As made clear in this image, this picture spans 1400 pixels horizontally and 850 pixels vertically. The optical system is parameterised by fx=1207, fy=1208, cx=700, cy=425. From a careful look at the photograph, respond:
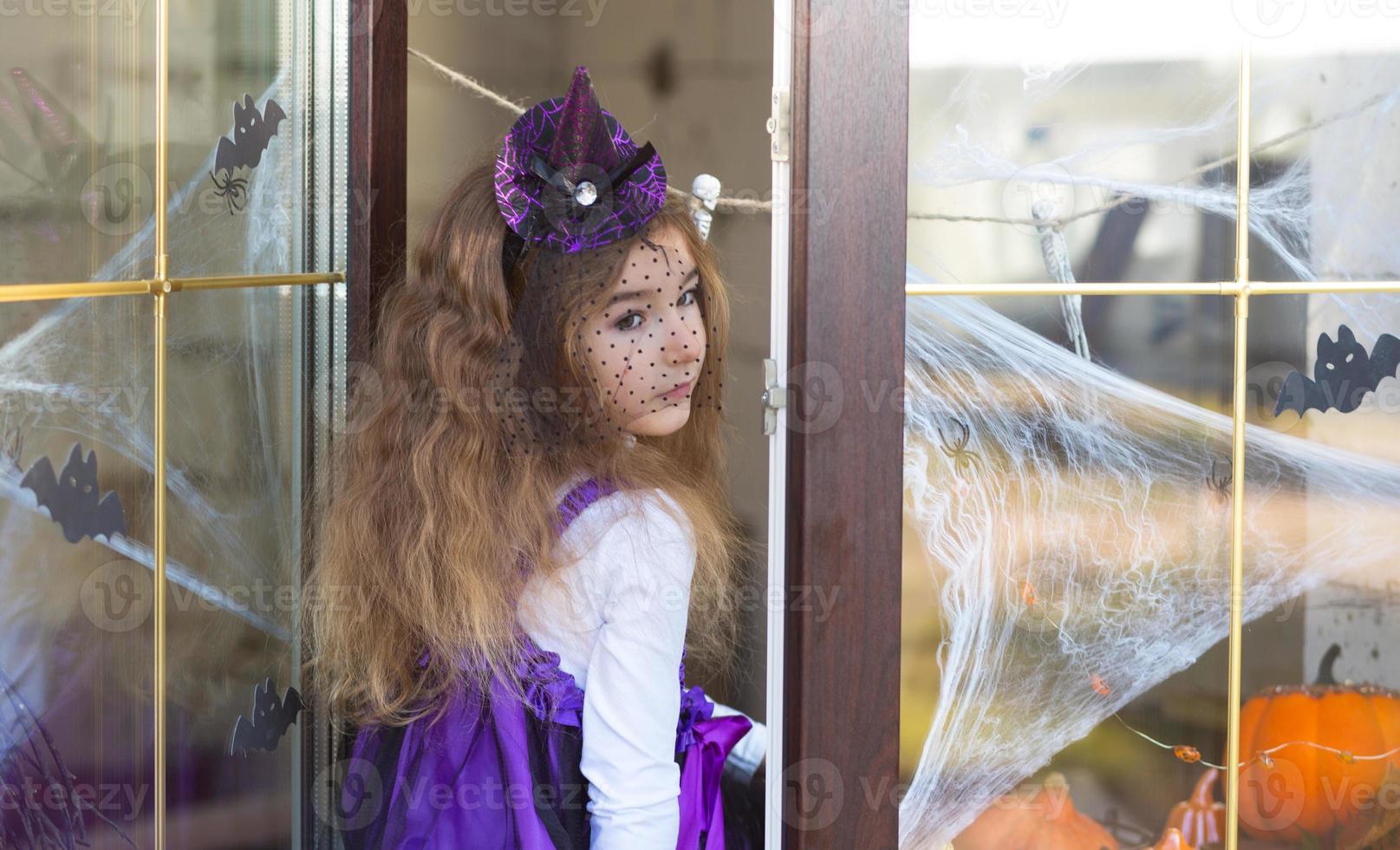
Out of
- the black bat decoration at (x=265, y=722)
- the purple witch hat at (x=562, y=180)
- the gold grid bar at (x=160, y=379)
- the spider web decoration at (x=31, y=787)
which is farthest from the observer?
the black bat decoration at (x=265, y=722)

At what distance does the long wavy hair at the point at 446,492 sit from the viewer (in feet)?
3.91

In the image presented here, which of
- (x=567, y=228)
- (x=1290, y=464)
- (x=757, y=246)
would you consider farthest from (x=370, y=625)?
(x=757, y=246)

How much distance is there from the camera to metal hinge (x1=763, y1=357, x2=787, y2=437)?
114 cm

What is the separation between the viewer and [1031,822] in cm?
123

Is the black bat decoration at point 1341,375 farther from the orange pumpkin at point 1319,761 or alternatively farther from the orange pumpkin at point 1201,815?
the orange pumpkin at point 1201,815

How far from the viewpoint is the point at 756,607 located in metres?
2.23

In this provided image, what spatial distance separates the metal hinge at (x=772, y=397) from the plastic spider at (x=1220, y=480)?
461 mm

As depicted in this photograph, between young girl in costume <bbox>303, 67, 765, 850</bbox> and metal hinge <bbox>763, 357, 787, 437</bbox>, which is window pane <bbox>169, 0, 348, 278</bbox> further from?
metal hinge <bbox>763, 357, 787, 437</bbox>

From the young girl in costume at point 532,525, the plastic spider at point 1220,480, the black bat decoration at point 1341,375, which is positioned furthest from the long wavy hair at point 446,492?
the black bat decoration at point 1341,375

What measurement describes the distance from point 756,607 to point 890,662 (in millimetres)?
1092

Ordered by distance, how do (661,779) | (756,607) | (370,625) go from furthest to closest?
(756,607)
(370,625)
(661,779)

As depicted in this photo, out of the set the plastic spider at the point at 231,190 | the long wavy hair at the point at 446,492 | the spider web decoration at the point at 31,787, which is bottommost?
the spider web decoration at the point at 31,787

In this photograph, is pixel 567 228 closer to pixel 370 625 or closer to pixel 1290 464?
pixel 370 625

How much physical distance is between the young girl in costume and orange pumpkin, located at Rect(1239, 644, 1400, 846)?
0.57 m
